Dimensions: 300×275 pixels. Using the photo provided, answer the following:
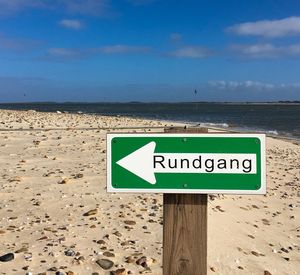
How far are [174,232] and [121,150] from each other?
56 cm

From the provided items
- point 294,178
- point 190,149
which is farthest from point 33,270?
point 294,178

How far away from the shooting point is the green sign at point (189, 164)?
2.41 metres

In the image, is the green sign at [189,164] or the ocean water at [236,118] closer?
the green sign at [189,164]

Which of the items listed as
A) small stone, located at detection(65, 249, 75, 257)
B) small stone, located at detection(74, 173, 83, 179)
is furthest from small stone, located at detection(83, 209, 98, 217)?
small stone, located at detection(74, 173, 83, 179)

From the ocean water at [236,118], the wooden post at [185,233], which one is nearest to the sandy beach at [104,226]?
the wooden post at [185,233]

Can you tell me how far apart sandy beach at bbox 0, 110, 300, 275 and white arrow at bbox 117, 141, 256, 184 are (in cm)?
235

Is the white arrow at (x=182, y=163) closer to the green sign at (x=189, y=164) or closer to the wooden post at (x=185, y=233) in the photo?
the green sign at (x=189, y=164)

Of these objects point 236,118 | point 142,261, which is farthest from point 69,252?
point 236,118

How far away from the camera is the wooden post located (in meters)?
2.41

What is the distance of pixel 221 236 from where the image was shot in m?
5.80

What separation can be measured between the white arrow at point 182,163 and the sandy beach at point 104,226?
235cm

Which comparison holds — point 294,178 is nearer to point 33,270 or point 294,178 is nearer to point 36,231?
point 36,231

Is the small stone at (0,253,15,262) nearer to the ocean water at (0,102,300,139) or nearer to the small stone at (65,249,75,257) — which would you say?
the small stone at (65,249,75,257)

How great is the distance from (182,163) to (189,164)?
0.04 m
